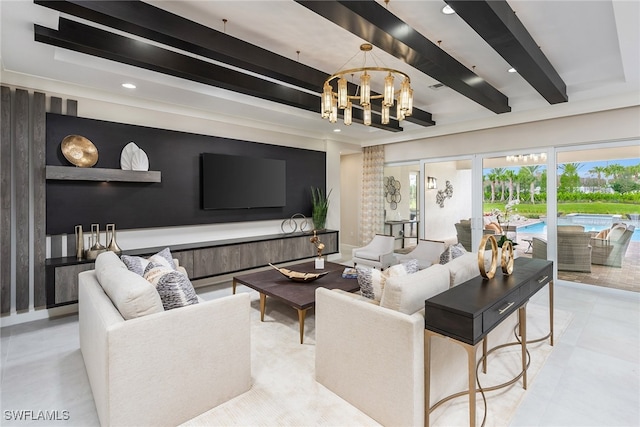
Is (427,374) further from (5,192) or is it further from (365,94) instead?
(5,192)

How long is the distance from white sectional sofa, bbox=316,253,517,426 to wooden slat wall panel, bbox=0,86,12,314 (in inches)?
139

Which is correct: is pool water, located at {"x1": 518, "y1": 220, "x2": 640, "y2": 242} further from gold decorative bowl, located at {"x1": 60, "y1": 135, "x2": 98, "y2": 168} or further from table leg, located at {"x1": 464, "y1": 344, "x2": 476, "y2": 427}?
gold decorative bowl, located at {"x1": 60, "y1": 135, "x2": 98, "y2": 168}

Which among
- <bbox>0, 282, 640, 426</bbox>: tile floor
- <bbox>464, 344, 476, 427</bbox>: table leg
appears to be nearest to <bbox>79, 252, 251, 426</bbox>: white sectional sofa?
<bbox>0, 282, 640, 426</bbox>: tile floor

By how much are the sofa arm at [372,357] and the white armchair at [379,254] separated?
306 cm

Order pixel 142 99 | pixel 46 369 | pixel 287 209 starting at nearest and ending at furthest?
pixel 46 369 < pixel 142 99 < pixel 287 209

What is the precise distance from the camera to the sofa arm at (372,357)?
1745mm

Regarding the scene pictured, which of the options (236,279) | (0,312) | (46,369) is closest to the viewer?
(46,369)

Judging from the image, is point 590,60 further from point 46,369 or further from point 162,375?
point 46,369

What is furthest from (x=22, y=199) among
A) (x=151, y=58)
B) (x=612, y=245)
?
(x=612, y=245)

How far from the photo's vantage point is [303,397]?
218cm

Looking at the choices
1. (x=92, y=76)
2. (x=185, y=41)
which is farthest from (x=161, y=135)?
(x=185, y=41)

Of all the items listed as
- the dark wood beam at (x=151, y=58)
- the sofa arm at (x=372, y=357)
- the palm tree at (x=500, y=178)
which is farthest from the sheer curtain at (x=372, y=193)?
the sofa arm at (x=372, y=357)

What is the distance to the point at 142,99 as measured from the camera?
4.33 metres

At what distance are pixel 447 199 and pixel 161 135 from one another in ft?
17.1
